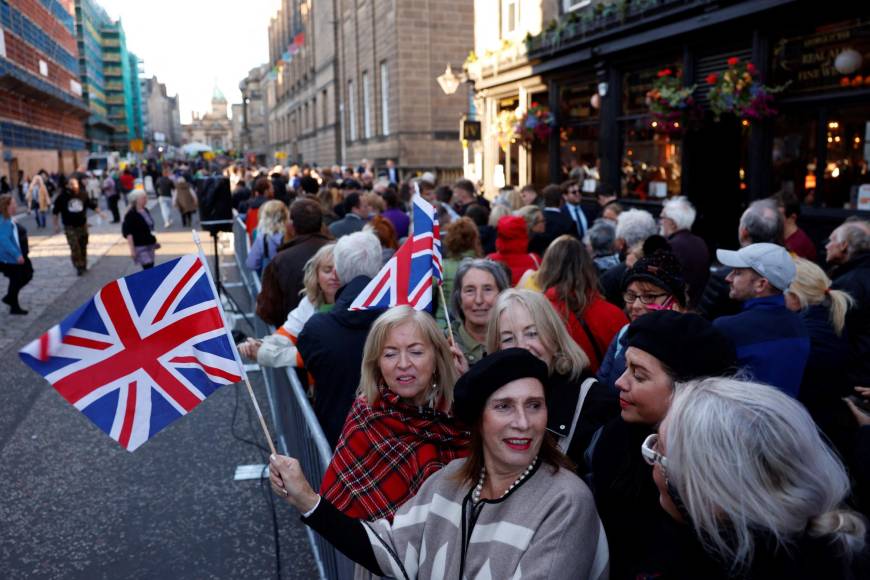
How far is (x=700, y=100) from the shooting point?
11.2m

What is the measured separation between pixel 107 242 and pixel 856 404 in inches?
838

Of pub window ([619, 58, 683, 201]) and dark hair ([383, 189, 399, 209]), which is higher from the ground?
pub window ([619, 58, 683, 201])

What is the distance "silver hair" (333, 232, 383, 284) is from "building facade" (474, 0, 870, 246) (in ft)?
17.8

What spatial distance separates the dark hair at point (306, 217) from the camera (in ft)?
22.2

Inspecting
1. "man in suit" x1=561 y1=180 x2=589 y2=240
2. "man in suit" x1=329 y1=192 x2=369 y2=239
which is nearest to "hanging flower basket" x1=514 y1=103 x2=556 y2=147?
"man in suit" x1=561 y1=180 x2=589 y2=240

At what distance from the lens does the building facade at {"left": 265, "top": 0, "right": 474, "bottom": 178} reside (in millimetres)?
29859

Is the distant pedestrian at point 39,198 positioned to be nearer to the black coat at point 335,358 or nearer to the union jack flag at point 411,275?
the union jack flag at point 411,275

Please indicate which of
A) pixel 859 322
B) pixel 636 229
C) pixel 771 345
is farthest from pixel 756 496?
pixel 636 229

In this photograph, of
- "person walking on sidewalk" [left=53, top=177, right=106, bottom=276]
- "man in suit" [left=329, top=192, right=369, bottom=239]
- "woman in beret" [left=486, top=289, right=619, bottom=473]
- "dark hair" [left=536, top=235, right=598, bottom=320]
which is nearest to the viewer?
"woman in beret" [left=486, top=289, right=619, bottom=473]

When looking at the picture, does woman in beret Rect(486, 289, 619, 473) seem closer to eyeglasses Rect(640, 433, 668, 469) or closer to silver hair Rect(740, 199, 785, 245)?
eyeglasses Rect(640, 433, 668, 469)

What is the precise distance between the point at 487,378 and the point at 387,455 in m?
0.70

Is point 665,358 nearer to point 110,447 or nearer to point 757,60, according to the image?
point 110,447

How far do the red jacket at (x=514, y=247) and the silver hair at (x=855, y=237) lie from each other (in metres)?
2.24

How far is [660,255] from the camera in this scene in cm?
394
